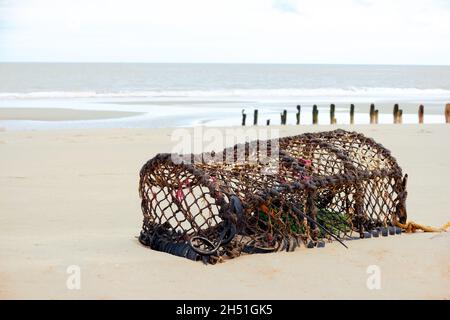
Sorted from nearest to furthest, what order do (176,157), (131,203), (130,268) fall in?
(130,268) < (176,157) < (131,203)

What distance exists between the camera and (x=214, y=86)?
61438mm

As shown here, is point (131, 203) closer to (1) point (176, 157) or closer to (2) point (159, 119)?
(1) point (176, 157)

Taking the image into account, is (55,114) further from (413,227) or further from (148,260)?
(148,260)

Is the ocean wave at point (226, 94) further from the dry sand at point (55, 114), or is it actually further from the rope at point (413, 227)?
the rope at point (413, 227)

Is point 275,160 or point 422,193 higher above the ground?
point 275,160

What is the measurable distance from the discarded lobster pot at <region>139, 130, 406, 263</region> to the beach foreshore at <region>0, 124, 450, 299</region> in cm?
14

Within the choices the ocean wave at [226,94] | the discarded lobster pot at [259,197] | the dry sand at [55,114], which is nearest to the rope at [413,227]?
the discarded lobster pot at [259,197]

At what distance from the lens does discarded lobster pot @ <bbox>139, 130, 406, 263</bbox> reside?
17.4 ft

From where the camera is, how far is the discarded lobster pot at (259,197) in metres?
5.29

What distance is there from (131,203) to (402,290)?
177 inches

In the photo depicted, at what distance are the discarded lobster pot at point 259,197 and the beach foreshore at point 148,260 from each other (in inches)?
5.6

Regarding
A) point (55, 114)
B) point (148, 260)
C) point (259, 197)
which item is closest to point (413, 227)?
point (259, 197)

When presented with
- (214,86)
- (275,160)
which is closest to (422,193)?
(275,160)

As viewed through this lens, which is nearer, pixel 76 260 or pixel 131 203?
pixel 76 260
